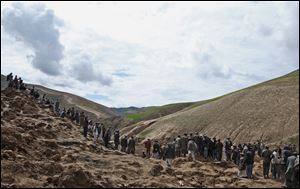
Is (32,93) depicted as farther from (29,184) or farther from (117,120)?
(117,120)

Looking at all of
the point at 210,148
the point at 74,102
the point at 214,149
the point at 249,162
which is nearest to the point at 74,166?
the point at 249,162

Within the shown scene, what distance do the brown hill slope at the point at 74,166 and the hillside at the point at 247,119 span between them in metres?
26.7

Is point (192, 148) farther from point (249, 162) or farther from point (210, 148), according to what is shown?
point (249, 162)

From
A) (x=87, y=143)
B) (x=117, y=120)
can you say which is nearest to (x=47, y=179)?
(x=87, y=143)

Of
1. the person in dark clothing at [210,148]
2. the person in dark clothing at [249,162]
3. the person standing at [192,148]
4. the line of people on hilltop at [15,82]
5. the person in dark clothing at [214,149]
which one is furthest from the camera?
the line of people on hilltop at [15,82]

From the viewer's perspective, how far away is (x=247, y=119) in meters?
65.2

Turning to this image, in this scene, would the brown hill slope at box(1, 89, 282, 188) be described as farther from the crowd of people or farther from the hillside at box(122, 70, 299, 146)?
the hillside at box(122, 70, 299, 146)

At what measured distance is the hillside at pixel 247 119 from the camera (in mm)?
58631

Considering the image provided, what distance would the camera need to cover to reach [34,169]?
79.3ft

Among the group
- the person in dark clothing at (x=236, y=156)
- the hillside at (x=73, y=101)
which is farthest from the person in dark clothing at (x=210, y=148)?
the hillside at (x=73, y=101)

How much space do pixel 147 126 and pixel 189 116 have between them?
10295 millimetres

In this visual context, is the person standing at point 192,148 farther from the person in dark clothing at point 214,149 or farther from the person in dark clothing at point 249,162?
the person in dark clothing at point 249,162

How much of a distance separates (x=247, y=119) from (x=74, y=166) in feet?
150

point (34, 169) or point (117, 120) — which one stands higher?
point (117, 120)
